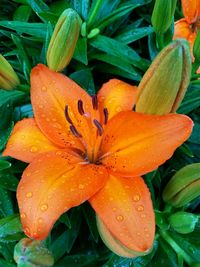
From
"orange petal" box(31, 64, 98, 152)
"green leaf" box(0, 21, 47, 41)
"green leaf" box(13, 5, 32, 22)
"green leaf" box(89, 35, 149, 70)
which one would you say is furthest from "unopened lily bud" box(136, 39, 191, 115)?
"green leaf" box(13, 5, 32, 22)

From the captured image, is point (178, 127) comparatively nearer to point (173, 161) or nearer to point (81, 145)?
point (81, 145)

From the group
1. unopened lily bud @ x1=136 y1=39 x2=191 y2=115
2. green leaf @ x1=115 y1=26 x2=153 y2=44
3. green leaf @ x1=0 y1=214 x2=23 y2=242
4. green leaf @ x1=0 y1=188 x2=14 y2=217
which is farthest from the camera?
green leaf @ x1=115 y1=26 x2=153 y2=44

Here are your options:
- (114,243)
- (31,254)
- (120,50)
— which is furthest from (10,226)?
(120,50)

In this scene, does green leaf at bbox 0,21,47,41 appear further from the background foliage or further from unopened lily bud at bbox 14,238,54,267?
unopened lily bud at bbox 14,238,54,267

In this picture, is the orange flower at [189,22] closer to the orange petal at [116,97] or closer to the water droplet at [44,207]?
the orange petal at [116,97]

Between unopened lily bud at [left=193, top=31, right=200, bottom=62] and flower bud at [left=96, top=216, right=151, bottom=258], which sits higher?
unopened lily bud at [left=193, top=31, right=200, bottom=62]

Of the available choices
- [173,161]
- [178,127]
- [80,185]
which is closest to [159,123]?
[178,127]

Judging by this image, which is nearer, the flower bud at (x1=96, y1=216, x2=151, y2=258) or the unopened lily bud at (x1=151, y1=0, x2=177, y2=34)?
the flower bud at (x1=96, y1=216, x2=151, y2=258)
